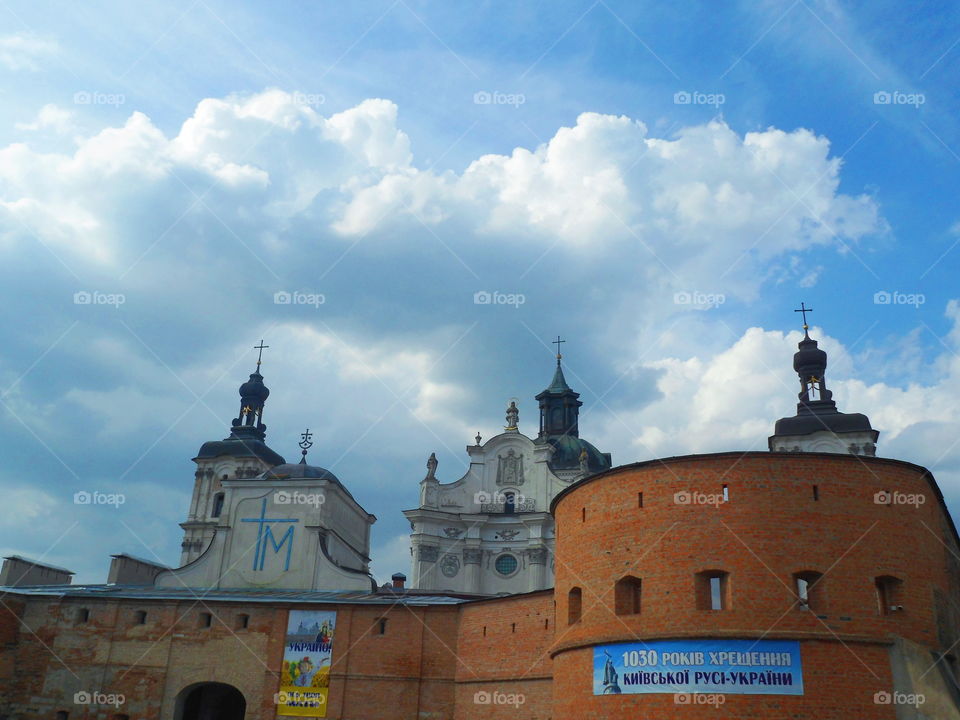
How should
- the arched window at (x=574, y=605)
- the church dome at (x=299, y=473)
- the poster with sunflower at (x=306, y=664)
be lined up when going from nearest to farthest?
the arched window at (x=574, y=605), the poster with sunflower at (x=306, y=664), the church dome at (x=299, y=473)

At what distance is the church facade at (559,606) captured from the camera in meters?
16.9

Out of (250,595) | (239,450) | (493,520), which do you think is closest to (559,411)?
(493,520)

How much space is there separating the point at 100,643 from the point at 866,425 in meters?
33.6

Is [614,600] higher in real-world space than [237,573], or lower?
lower

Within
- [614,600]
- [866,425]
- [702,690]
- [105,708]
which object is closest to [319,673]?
[105,708]

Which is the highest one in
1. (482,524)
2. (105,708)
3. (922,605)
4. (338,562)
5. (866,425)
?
(866,425)

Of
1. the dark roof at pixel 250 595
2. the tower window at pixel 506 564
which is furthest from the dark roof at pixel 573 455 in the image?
the dark roof at pixel 250 595

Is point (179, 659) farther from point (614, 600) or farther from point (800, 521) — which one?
point (800, 521)

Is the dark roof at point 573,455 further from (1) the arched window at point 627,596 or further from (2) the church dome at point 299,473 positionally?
(1) the arched window at point 627,596

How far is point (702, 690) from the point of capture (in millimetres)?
16734

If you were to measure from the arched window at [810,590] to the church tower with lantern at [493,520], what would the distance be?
25.2 metres

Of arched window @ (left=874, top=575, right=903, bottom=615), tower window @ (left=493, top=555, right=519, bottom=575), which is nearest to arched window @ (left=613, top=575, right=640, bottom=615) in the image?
arched window @ (left=874, top=575, right=903, bottom=615)

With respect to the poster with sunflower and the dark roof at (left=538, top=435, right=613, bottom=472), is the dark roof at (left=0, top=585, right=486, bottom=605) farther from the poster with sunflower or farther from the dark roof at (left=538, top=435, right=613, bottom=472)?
the dark roof at (left=538, top=435, right=613, bottom=472)

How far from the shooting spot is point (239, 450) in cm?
4897
